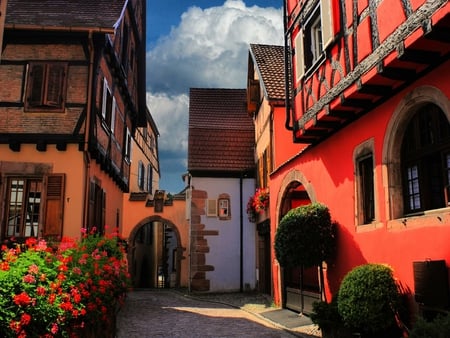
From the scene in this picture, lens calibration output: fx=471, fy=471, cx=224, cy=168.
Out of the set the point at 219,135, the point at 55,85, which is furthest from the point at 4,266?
the point at 219,135

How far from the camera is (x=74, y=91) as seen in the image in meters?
12.1

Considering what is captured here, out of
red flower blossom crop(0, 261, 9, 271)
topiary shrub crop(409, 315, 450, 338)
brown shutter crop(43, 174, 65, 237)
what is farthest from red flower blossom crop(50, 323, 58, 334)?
brown shutter crop(43, 174, 65, 237)

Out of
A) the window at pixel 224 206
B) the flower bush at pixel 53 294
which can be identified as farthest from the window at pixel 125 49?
the flower bush at pixel 53 294

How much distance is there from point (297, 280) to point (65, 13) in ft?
31.7

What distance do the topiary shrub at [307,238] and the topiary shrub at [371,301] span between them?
188 centimetres

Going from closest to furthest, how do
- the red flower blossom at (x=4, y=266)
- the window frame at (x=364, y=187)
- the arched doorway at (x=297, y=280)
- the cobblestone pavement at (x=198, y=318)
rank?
1. the red flower blossom at (x=4, y=266)
2. the window frame at (x=364, y=187)
3. the cobblestone pavement at (x=198, y=318)
4. the arched doorway at (x=297, y=280)

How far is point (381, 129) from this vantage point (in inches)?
299

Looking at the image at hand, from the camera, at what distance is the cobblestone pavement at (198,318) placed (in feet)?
31.9

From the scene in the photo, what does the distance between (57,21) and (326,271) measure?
9.10m

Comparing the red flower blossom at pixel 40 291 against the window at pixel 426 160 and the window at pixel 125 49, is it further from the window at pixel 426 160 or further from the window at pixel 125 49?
the window at pixel 125 49

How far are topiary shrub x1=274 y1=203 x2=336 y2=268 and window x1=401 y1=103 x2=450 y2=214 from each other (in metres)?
2.26

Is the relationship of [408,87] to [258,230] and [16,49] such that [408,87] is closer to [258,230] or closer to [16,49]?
[16,49]

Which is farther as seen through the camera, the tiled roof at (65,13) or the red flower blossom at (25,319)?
the tiled roof at (65,13)

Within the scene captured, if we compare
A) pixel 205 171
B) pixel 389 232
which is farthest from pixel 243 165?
pixel 389 232
